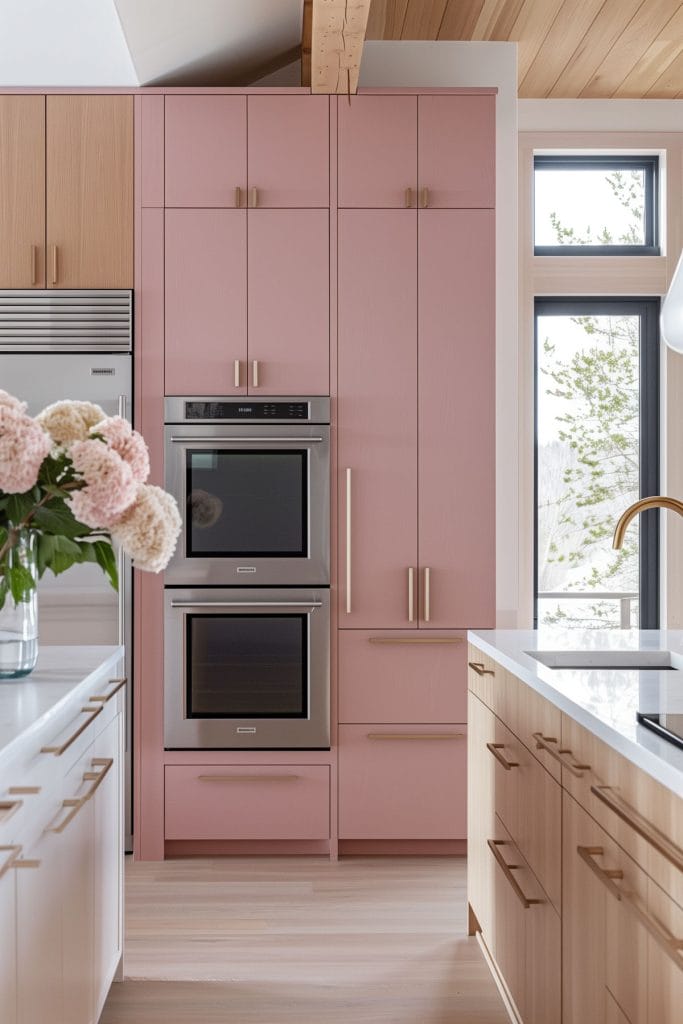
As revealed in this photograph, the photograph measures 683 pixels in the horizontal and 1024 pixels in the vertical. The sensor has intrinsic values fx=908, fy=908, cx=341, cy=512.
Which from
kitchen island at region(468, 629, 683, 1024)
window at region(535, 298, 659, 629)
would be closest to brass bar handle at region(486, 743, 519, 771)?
Answer: kitchen island at region(468, 629, 683, 1024)

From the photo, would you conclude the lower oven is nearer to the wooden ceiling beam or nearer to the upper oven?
the upper oven

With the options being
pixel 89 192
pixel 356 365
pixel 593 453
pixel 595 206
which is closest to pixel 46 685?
pixel 356 365

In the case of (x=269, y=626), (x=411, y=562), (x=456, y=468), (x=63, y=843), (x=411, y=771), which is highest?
(x=456, y=468)

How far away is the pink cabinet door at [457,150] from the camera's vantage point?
3248 mm

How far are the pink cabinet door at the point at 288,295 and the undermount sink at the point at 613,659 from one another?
149cm

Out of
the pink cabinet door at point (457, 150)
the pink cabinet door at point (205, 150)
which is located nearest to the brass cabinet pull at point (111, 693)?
the pink cabinet door at point (205, 150)

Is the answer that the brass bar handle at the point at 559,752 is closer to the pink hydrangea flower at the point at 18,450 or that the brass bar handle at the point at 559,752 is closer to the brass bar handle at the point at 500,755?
the brass bar handle at the point at 500,755

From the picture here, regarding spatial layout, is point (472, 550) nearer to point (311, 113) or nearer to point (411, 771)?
point (411, 771)

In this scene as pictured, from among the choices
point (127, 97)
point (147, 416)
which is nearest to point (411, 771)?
point (147, 416)

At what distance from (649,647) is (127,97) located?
2.57m

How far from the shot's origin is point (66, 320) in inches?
127

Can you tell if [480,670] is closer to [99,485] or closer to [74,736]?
[74,736]

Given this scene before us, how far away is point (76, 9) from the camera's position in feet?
10.9

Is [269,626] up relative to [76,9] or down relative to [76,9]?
down
